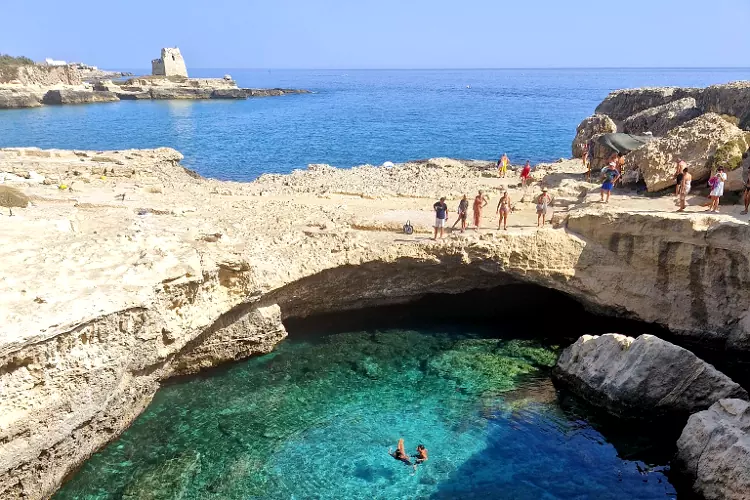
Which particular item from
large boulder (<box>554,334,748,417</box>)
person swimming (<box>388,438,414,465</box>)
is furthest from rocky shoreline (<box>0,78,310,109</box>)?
large boulder (<box>554,334,748,417</box>)

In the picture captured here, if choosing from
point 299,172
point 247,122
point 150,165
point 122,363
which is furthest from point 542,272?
point 247,122

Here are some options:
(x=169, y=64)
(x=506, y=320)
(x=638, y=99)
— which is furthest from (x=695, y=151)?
(x=169, y=64)

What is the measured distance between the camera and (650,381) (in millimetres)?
14023

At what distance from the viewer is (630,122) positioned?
35.2 metres

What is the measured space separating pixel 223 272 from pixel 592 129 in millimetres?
25207

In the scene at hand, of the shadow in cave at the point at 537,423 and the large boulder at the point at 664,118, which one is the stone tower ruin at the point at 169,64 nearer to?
the large boulder at the point at 664,118

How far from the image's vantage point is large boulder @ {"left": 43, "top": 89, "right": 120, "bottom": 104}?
8896 centimetres

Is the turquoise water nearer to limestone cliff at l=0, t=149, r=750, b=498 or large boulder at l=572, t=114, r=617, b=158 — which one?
limestone cliff at l=0, t=149, r=750, b=498

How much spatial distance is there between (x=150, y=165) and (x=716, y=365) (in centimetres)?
2619

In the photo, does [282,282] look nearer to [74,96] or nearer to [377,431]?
[377,431]

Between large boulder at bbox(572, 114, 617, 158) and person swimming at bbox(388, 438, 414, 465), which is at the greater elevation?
large boulder at bbox(572, 114, 617, 158)

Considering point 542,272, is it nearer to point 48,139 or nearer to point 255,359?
point 255,359

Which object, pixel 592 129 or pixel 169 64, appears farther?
pixel 169 64

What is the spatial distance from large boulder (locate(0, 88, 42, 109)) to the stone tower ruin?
4388 cm
